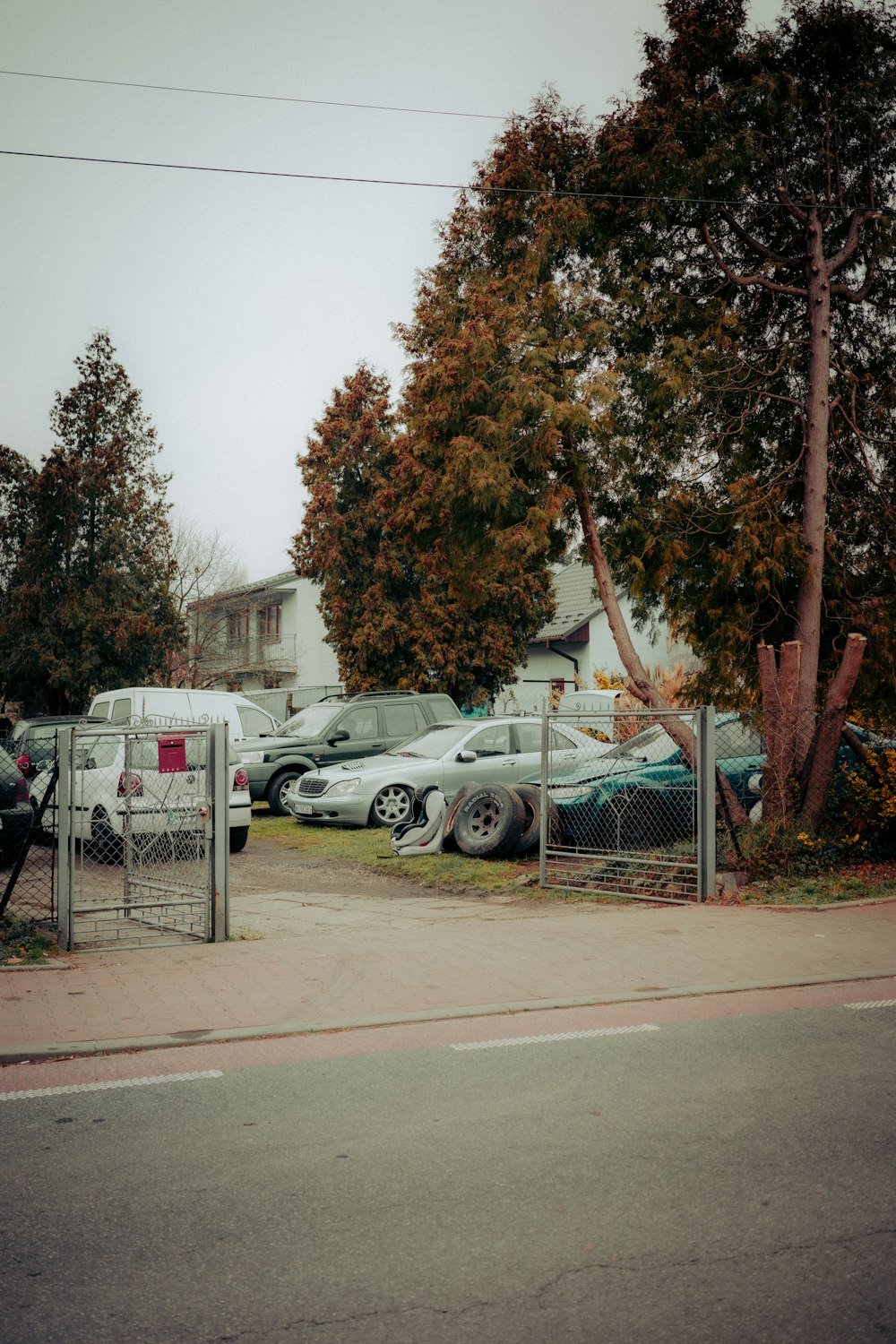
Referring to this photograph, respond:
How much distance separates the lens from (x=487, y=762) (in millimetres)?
17125

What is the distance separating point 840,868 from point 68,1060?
845cm

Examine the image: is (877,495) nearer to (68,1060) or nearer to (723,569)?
(723,569)

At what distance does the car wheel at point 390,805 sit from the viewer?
1750 cm

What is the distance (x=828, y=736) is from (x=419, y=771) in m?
6.56

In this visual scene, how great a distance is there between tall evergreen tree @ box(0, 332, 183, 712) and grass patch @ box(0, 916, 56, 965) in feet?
72.5

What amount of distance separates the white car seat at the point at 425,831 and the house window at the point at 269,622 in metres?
34.8

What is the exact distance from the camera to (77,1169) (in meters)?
4.64

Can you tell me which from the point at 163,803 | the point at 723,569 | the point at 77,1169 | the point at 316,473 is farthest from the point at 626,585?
the point at 316,473

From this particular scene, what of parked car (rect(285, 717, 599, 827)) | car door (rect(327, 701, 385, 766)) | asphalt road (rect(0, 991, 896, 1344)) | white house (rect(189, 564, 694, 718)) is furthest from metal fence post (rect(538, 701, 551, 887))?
white house (rect(189, 564, 694, 718))

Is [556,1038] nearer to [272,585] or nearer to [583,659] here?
[583,659]

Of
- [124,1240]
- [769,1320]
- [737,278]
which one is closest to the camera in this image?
[769,1320]

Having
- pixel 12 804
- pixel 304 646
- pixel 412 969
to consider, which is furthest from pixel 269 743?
pixel 304 646

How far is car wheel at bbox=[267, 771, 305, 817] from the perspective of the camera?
2028cm

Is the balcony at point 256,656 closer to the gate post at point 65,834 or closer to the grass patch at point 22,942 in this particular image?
the grass patch at point 22,942
